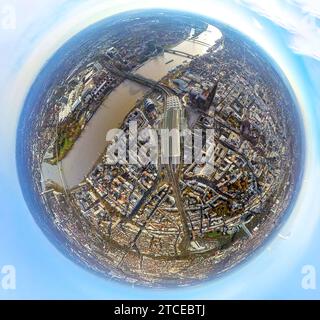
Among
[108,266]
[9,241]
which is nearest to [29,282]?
[9,241]

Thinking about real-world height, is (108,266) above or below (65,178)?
below

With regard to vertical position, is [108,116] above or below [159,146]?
above

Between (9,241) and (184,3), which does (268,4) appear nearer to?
(184,3)

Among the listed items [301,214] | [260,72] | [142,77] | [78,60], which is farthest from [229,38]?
[301,214]

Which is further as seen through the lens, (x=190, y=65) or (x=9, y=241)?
(x=9, y=241)

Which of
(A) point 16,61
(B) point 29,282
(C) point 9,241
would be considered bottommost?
(B) point 29,282

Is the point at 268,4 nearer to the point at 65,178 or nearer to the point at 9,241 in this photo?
the point at 65,178
